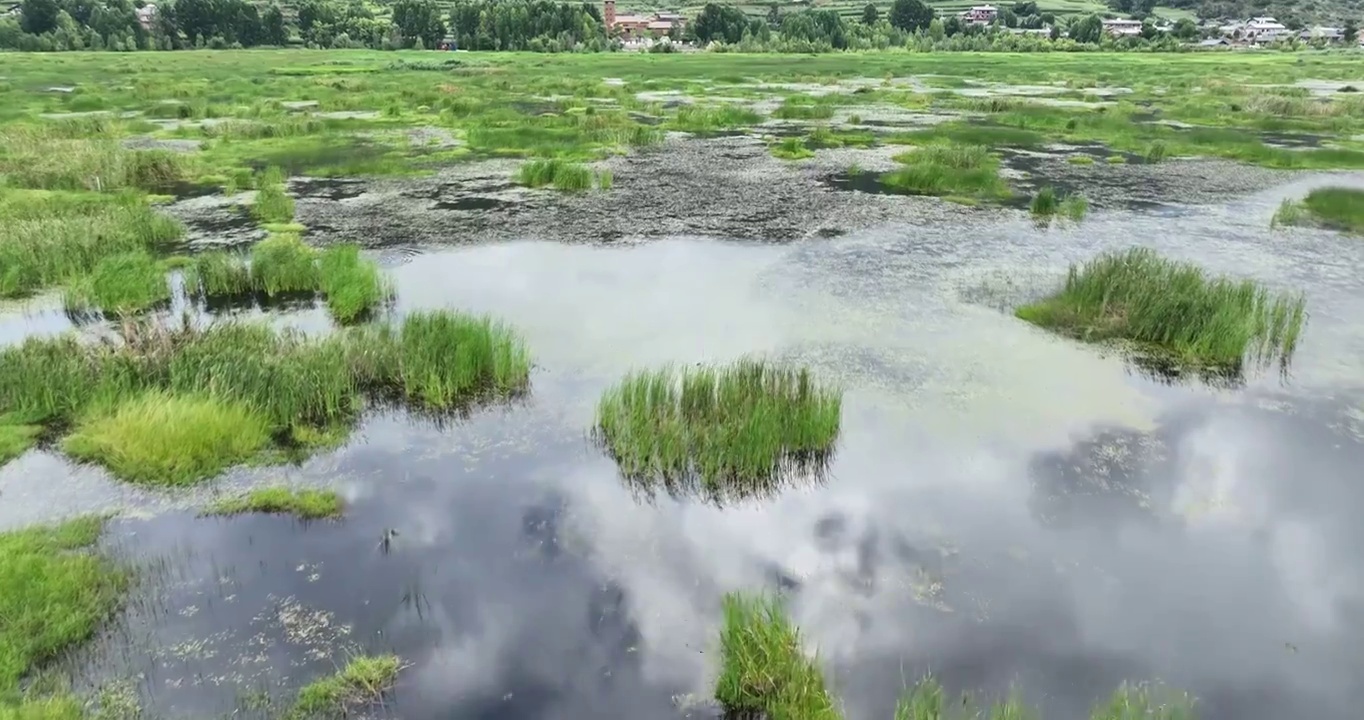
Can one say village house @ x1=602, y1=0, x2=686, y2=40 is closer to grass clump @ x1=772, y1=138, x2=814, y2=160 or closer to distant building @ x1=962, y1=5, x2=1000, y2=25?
distant building @ x1=962, y1=5, x2=1000, y2=25

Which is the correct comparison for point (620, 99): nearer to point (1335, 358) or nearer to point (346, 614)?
point (1335, 358)

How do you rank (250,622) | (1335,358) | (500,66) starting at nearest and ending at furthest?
(250,622)
(1335,358)
(500,66)

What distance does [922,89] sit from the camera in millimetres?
54281

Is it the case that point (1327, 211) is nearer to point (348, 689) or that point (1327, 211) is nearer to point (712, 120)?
point (712, 120)

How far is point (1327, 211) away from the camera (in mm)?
20453

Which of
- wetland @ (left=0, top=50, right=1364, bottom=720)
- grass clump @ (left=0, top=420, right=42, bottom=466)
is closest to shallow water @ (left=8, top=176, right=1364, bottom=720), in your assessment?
wetland @ (left=0, top=50, right=1364, bottom=720)

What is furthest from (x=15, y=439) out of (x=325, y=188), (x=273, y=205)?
(x=325, y=188)

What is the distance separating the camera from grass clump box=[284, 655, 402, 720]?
589 cm

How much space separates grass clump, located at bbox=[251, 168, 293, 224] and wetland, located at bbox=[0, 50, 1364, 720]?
149 millimetres

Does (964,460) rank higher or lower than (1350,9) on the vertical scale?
lower

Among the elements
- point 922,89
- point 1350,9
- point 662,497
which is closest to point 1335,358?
point 662,497

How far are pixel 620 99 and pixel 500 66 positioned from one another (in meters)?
30.0

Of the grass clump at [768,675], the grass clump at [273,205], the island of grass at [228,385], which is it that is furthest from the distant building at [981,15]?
the grass clump at [768,675]

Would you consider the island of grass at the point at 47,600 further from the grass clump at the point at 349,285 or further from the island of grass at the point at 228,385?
the grass clump at the point at 349,285
